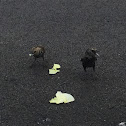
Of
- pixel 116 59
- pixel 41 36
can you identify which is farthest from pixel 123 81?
pixel 41 36

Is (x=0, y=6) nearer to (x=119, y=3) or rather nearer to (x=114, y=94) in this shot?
(x=119, y=3)

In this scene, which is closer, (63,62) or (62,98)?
(62,98)

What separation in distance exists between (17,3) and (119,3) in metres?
3.03

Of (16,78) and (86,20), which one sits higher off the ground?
(86,20)

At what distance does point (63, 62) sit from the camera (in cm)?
568

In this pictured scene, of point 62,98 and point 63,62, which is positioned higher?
point 63,62

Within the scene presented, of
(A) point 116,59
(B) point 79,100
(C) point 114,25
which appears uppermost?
(C) point 114,25

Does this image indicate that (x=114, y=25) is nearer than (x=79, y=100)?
No

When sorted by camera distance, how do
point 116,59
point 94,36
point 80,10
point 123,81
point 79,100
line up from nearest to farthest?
point 79,100 < point 123,81 < point 116,59 < point 94,36 < point 80,10

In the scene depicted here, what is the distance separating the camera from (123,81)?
514 cm

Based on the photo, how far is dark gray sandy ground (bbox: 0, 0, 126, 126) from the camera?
4.45 meters

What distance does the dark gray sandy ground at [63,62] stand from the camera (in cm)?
445

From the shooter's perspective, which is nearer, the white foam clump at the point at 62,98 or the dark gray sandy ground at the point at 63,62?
the dark gray sandy ground at the point at 63,62

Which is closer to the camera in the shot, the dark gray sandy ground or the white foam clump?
the dark gray sandy ground
